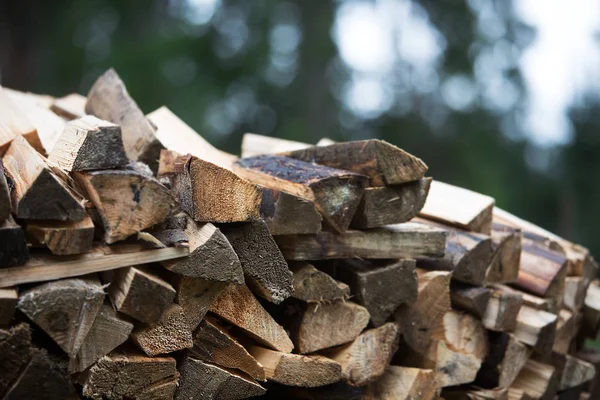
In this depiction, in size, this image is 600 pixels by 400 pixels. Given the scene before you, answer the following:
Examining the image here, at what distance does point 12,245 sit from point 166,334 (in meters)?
0.45

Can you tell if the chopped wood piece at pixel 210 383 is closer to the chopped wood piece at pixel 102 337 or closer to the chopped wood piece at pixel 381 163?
the chopped wood piece at pixel 102 337

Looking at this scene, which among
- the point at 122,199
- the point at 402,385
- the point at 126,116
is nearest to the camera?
the point at 122,199

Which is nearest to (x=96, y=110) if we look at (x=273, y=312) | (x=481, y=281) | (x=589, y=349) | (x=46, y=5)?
(x=273, y=312)

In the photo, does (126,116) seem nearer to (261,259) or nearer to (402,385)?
(261,259)

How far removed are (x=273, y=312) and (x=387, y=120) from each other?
782cm

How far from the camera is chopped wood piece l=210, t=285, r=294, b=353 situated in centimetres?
186

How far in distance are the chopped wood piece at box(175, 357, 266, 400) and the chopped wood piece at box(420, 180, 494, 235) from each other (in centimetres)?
116

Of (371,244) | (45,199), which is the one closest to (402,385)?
(371,244)

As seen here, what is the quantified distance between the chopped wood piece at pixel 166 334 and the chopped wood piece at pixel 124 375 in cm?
3

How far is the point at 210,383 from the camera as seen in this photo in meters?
1.81

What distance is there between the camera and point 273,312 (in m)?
2.14

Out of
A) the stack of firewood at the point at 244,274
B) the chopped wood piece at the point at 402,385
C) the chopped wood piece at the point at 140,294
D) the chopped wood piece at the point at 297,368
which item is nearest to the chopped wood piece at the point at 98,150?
the stack of firewood at the point at 244,274

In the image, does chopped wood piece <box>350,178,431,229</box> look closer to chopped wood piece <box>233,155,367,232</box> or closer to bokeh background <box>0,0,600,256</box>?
chopped wood piece <box>233,155,367,232</box>

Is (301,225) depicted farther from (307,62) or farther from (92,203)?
(307,62)
